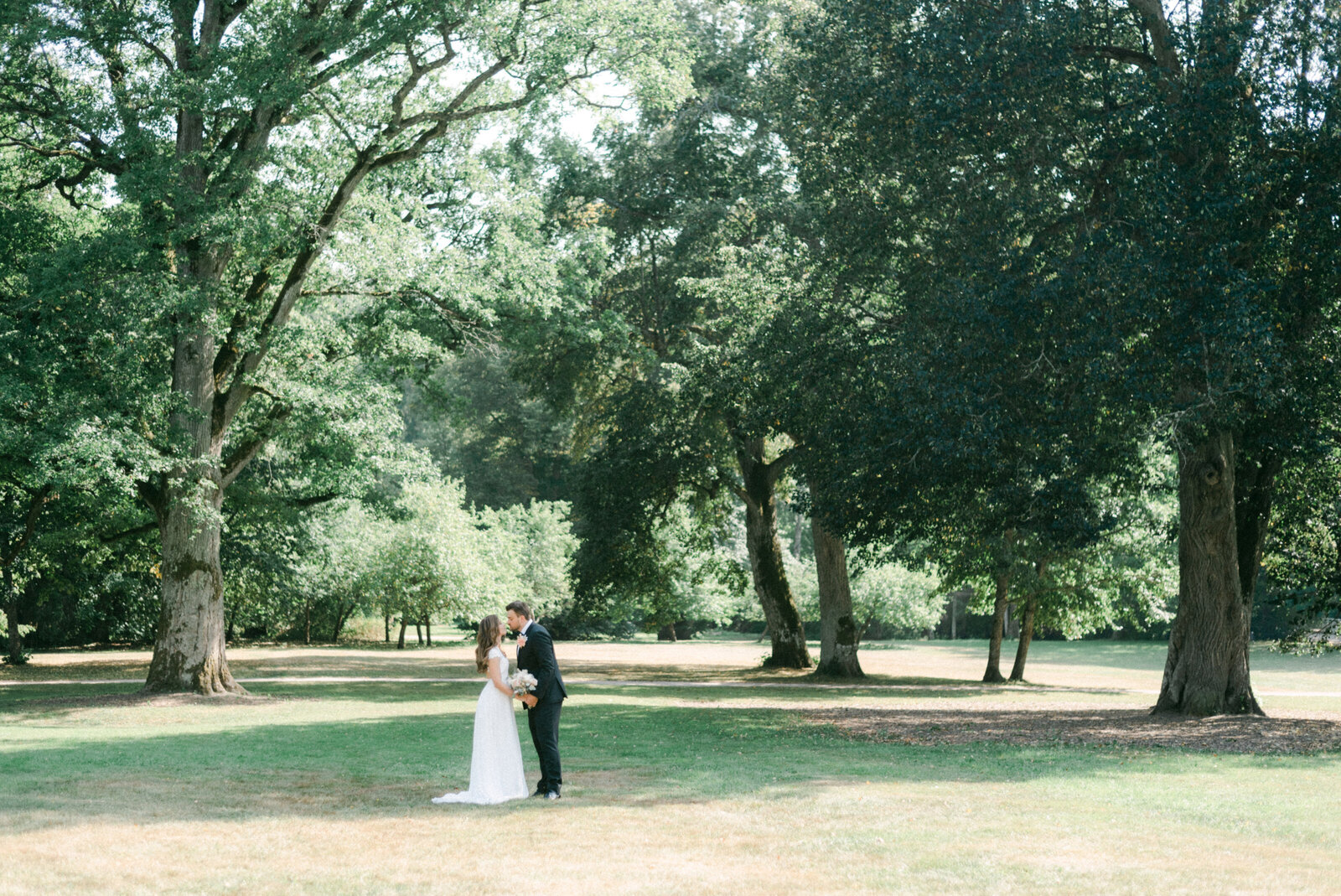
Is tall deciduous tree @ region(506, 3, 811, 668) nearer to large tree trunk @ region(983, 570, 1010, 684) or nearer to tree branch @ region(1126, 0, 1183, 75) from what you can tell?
large tree trunk @ region(983, 570, 1010, 684)

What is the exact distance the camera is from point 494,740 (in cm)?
1023

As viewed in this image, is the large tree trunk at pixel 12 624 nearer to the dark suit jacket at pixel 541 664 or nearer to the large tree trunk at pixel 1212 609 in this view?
the dark suit jacket at pixel 541 664

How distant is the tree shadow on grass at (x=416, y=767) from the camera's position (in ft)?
32.1

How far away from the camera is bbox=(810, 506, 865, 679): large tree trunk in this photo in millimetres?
30234

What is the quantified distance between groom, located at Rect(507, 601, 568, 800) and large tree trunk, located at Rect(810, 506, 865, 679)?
20.3 m

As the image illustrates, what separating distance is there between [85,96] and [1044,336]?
16.5m

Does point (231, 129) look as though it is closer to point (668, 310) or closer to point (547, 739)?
point (668, 310)

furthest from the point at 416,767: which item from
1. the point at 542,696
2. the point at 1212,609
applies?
the point at 1212,609

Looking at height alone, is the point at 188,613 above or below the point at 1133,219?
below

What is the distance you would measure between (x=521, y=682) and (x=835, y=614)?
21.4 metres

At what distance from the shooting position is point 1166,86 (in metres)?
15.0

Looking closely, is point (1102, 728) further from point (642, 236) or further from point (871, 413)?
point (642, 236)

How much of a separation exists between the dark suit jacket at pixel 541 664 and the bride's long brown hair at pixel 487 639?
261 mm

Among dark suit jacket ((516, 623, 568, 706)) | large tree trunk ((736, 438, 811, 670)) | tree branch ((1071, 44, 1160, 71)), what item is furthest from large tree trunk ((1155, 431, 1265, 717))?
large tree trunk ((736, 438, 811, 670))
